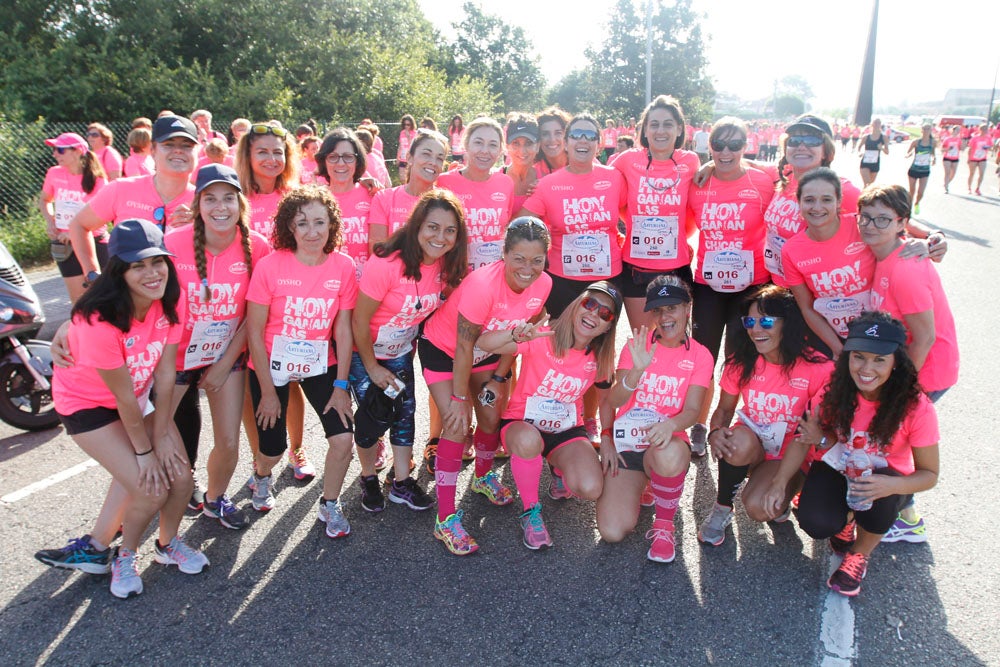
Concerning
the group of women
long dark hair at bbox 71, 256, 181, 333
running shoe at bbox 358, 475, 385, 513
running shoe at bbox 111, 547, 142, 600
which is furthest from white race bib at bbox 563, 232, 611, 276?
running shoe at bbox 111, 547, 142, 600

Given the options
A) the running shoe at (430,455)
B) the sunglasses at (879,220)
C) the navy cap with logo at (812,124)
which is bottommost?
the running shoe at (430,455)

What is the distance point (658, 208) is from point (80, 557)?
3760 mm

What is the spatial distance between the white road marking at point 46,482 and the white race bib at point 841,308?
4719 mm

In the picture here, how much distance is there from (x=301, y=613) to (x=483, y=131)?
2961 mm

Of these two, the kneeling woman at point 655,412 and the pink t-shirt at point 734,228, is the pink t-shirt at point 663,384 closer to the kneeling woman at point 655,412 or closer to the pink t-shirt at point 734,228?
the kneeling woman at point 655,412

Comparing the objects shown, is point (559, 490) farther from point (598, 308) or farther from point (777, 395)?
point (777, 395)

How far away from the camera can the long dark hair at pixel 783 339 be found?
→ 344 cm

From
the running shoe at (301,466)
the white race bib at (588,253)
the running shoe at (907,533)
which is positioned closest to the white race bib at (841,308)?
the running shoe at (907,533)

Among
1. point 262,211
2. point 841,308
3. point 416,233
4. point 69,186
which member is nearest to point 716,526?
point 841,308

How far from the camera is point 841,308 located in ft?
11.6

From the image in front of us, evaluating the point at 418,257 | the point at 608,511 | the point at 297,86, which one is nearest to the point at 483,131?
the point at 418,257

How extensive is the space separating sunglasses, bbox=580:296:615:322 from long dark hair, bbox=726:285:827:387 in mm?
A: 771

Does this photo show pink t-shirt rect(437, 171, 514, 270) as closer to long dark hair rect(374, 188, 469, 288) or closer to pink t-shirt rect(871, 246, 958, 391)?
long dark hair rect(374, 188, 469, 288)

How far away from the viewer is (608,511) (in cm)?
342
